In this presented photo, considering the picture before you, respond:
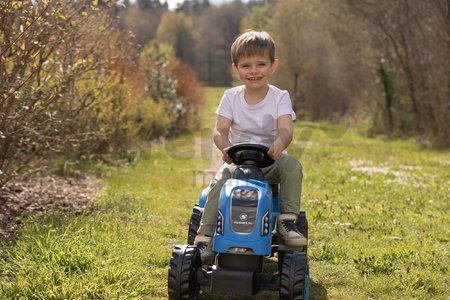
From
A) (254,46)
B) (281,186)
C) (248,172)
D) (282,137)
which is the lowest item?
(281,186)

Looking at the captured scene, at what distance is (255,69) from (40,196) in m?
4.17

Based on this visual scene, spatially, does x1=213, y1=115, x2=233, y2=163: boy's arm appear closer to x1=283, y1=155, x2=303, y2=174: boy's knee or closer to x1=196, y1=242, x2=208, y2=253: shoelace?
x1=283, y1=155, x2=303, y2=174: boy's knee

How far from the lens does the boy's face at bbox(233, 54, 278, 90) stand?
4.40 meters

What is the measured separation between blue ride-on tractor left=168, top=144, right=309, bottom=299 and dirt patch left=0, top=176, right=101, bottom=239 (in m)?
2.28

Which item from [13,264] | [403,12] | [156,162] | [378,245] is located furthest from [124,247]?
[403,12]

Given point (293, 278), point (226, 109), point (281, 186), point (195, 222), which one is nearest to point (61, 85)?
point (195, 222)

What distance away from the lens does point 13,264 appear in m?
4.43

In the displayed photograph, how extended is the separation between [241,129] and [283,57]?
28.0m

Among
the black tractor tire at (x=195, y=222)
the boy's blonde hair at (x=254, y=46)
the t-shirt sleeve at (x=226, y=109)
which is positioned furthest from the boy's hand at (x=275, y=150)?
the black tractor tire at (x=195, y=222)

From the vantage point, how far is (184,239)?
602 cm

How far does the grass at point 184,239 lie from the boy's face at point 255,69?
171 centimetres

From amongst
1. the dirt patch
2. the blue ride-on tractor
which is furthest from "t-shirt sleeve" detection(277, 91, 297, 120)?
the dirt patch

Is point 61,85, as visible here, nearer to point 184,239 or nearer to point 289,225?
point 184,239

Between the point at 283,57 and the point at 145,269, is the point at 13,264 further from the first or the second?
the point at 283,57
